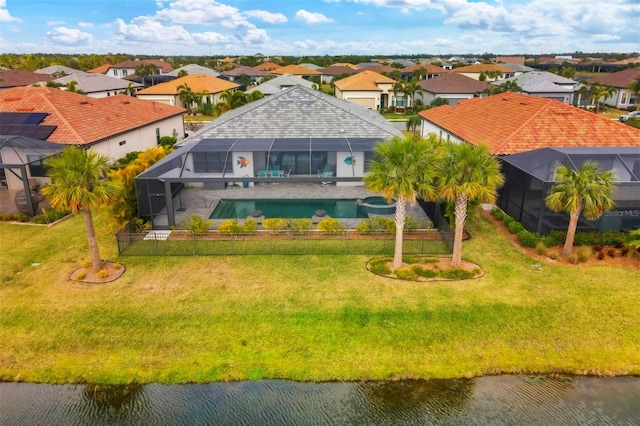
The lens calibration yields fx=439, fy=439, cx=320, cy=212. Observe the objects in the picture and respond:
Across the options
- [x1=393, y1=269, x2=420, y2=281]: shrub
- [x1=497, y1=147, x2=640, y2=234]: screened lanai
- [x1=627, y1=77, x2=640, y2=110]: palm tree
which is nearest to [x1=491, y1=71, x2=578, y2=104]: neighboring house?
[x1=627, y1=77, x2=640, y2=110]: palm tree

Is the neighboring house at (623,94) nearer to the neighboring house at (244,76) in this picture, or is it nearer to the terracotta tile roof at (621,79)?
the terracotta tile roof at (621,79)

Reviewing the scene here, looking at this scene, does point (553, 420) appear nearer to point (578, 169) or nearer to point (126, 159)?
point (578, 169)

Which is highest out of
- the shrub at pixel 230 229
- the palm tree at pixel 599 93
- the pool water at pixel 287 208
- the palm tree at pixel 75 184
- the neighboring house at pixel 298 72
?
the neighboring house at pixel 298 72

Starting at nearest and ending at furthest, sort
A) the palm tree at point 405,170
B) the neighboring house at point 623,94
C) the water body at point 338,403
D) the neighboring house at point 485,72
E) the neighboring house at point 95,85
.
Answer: the water body at point 338,403, the palm tree at point 405,170, the neighboring house at point 95,85, the neighboring house at point 623,94, the neighboring house at point 485,72

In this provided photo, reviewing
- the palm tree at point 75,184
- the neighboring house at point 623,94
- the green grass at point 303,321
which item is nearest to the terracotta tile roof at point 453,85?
the neighboring house at point 623,94

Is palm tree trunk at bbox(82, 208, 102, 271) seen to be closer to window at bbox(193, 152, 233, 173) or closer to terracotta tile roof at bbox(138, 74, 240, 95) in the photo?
window at bbox(193, 152, 233, 173)

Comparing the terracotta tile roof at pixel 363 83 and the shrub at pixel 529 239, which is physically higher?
the terracotta tile roof at pixel 363 83

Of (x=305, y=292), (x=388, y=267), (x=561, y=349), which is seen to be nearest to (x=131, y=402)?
(x=305, y=292)
